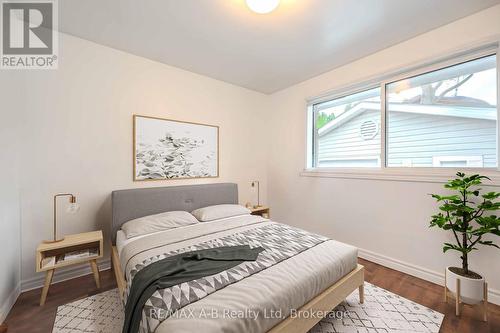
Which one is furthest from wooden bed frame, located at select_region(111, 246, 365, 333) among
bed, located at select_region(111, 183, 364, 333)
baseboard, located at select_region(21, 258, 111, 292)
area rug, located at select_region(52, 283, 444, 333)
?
baseboard, located at select_region(21, 258, 111, 292)

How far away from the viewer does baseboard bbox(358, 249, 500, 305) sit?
6.14ft

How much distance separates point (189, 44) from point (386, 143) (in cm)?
278

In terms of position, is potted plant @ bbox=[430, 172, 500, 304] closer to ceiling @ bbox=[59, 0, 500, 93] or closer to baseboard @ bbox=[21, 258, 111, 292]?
ceiling @ bbox=[59, 0, 500, 93]

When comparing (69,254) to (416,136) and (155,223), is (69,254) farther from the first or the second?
(416,136)

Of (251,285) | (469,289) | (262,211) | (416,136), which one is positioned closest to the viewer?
(251,285)

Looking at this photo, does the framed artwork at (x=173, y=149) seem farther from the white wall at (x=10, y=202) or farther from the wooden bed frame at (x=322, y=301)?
the wooden bed frame at (x=322, y=301)

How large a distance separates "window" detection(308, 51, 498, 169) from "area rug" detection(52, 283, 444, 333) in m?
1.51

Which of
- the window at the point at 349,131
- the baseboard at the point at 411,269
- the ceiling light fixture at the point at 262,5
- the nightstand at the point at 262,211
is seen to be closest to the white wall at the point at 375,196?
the baseboard at the point at 411,269

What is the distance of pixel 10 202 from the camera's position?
1829mm

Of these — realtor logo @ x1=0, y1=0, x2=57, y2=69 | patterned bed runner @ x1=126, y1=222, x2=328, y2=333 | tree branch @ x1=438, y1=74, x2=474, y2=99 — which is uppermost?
realtor logo @ x1=0, y1=0, x2=57, y2=69

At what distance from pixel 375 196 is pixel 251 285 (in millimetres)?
2164

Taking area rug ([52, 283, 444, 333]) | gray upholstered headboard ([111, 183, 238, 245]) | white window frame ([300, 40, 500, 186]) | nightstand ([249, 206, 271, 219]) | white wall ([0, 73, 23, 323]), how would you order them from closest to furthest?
1. area rug ([52, 283, 444, 333])
2. white wall ([0, 73, 23, 323])
3. white window frame ([300, 40, 500, 186])
4. gray upholstered headboard ([111, 183, 238, 245])
5. nightstand ([249, 206, 271, 219])

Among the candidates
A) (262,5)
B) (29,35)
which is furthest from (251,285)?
(29,35)

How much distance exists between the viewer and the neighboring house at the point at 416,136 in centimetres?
203
